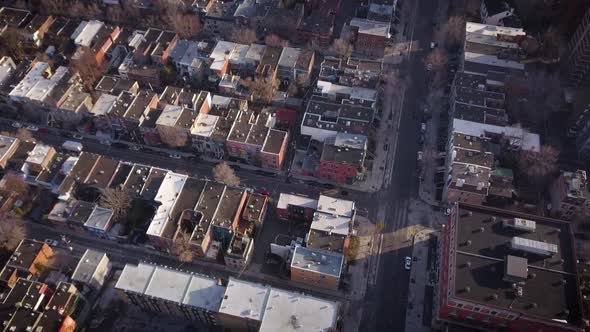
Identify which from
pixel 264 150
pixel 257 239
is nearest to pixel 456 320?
pixel 257 239

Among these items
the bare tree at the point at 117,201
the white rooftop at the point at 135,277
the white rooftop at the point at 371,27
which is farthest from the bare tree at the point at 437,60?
the white rooftop at the point at 135,277

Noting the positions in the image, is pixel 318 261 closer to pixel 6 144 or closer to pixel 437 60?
pixel 437 60

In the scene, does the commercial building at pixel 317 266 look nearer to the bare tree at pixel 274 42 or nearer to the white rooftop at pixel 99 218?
the white rooftop at pixel 99 218

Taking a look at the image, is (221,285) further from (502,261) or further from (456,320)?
(502,261)

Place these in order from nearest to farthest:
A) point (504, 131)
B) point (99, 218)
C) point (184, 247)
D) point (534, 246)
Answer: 1. point (534, 246)
2. point (184, 247)
3. point (99, 218)
4. point (504, 131)

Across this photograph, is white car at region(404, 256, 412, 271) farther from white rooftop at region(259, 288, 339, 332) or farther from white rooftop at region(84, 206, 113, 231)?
white rooftop at region(84, 206, 113, 231)

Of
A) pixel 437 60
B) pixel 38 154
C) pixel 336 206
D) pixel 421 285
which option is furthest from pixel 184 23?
pixel 421 285

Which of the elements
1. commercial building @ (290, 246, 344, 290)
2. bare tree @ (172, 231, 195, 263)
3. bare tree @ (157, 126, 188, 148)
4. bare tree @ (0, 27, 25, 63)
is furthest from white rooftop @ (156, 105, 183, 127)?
bare tree @ (0, 27, 25, 63)
